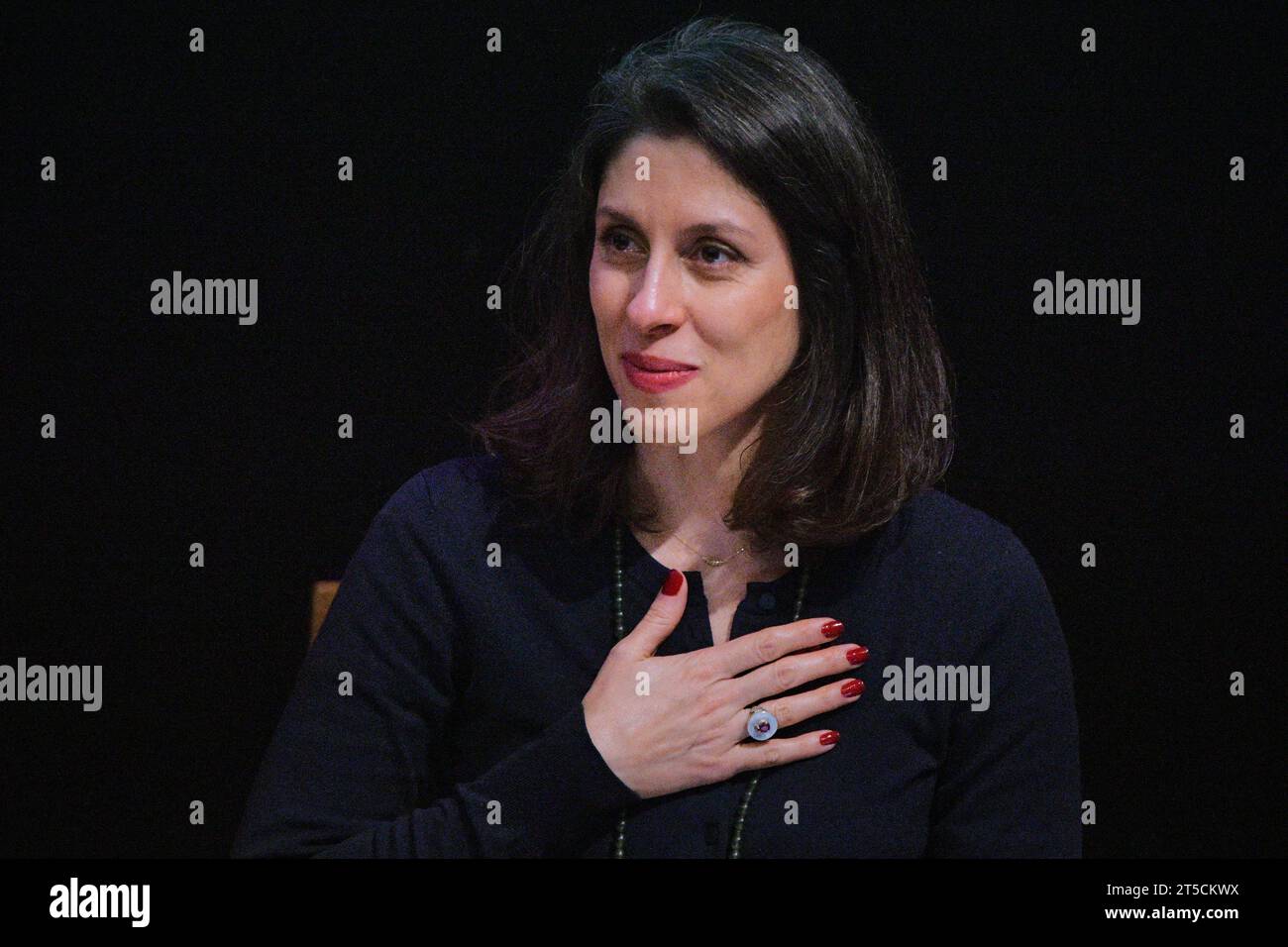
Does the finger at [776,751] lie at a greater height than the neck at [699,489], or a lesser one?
lesser

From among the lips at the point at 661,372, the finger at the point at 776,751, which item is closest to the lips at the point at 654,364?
the lips at the point at 661,372

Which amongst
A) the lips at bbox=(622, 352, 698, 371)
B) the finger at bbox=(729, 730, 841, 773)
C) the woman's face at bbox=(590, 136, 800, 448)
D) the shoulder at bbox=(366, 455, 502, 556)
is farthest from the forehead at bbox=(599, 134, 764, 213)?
the finger at bbox=(729, 730, 841, 773)

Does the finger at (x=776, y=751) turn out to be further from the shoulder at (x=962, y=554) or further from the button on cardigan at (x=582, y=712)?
the shoulder at (x=962, y=554)

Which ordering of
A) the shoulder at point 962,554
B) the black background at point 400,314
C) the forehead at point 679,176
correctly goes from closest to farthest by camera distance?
1. the forehead at point 679,176
2. the shoulder at point 962,554
3. the black background at point 400,314

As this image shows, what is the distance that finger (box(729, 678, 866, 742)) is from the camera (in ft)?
5.72

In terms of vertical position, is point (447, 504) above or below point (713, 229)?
below

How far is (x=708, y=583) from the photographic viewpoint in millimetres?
1850

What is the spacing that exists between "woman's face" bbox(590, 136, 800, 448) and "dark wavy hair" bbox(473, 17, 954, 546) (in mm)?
30

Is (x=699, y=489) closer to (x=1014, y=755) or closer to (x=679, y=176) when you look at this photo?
(x=679, y=176)

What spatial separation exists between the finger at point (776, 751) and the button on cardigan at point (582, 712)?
0.01 meters

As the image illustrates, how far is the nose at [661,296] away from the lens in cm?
173

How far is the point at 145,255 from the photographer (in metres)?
1.99

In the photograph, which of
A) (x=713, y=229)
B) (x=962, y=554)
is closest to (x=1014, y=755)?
(x=962, y=554)

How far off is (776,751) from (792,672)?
0.34ft
